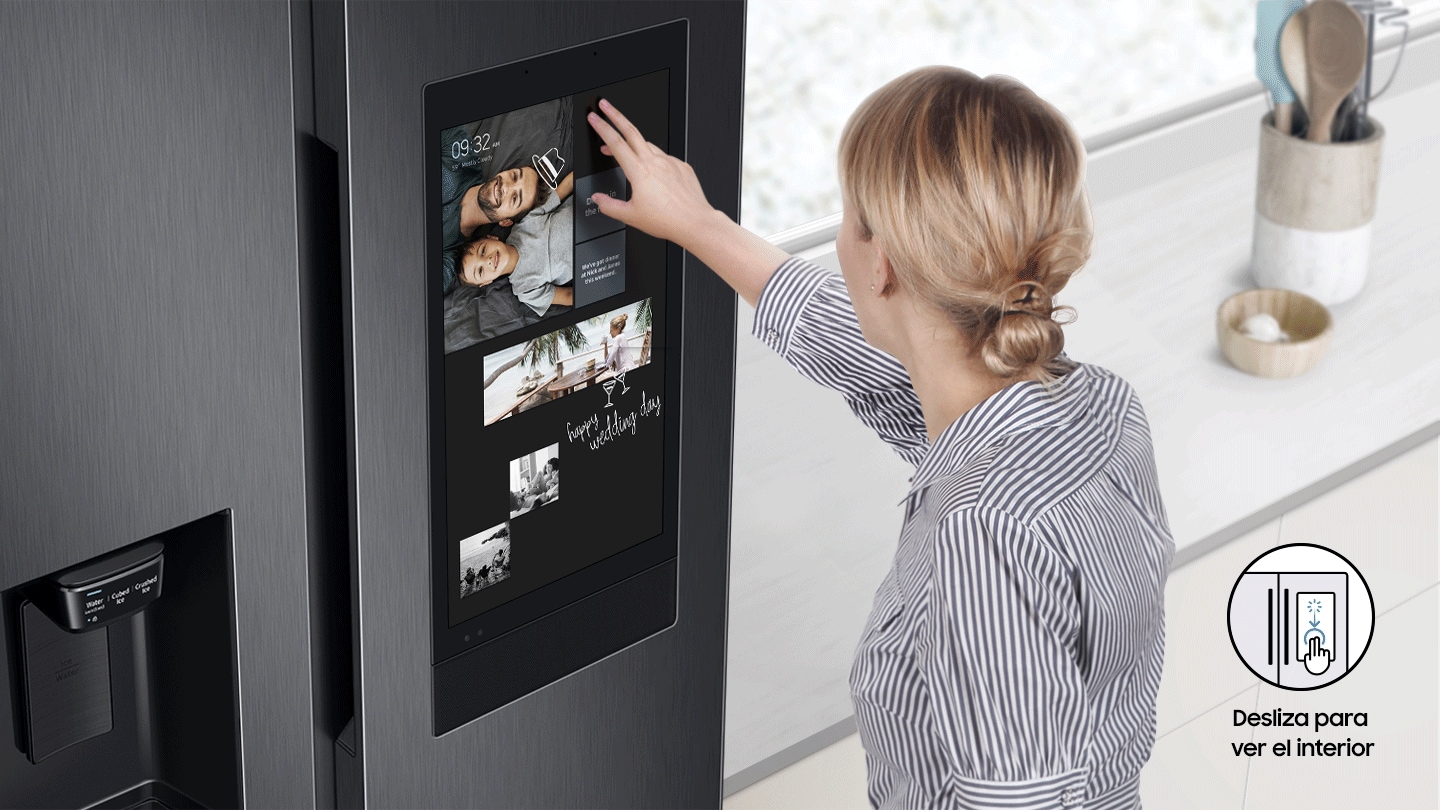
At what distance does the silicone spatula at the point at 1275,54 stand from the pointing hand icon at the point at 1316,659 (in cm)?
68

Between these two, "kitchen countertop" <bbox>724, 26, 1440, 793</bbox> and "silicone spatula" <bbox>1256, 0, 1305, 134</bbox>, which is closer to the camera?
"kitchen countertop" <bbox>724, 26, 1440, 793</bbox>

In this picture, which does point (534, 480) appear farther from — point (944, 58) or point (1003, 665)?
point (944, 58)

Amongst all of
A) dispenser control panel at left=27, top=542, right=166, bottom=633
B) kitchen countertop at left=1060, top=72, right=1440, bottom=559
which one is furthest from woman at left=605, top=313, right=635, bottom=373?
kitchen countertop at left=1060, top=72, right=1440, bottom=559

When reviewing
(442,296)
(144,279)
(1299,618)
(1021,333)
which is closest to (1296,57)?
(1299,618)

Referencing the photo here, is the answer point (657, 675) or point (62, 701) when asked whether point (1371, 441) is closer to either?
point (657, 675)

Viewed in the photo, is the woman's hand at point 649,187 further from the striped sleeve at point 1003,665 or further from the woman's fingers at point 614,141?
the striped sleeve at point 1003,665

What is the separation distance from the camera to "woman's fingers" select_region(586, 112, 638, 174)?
3.41 feet

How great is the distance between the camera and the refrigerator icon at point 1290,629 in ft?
6.35

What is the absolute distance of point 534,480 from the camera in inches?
43.6

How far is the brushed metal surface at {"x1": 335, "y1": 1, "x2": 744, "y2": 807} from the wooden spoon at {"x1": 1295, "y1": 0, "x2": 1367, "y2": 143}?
122 centimetres

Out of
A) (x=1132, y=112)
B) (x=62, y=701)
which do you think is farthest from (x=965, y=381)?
(x=1132, y=112)

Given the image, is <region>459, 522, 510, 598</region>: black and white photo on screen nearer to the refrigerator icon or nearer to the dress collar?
the dress collar

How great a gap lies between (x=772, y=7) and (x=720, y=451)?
Result: 857mm

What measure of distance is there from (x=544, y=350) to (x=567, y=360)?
22 millimetres
